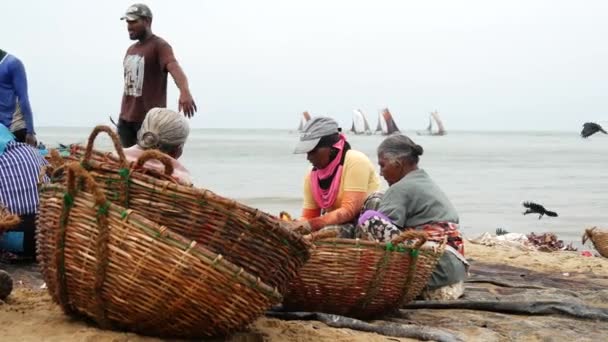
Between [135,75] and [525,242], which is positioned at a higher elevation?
[135,75]

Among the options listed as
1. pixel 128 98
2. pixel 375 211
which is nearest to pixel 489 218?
pixel 128 98

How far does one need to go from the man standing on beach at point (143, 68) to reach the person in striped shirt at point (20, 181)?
1.06 metres

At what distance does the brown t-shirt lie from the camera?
20.8 feet

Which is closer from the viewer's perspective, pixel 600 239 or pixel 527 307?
pixel 527 307

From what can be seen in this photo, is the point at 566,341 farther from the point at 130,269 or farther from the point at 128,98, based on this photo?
the point at 128,98

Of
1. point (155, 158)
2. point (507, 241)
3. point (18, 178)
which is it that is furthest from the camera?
point (507, 241)

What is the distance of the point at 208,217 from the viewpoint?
121 inches

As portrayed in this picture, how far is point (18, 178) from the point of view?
5.29 meters

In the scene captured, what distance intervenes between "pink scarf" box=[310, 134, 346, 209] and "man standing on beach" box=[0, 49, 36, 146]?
234 centimetres

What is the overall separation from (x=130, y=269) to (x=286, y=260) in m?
0.61

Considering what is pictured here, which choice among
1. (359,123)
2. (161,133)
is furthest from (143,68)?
(359,123)

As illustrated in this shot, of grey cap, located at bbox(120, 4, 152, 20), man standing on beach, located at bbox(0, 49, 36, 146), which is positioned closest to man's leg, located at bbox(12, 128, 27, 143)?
man standing on beach, located at bbox(0, 49, 36, 146)

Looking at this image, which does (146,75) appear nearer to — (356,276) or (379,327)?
(356,276)

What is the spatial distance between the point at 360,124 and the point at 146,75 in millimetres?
84483
